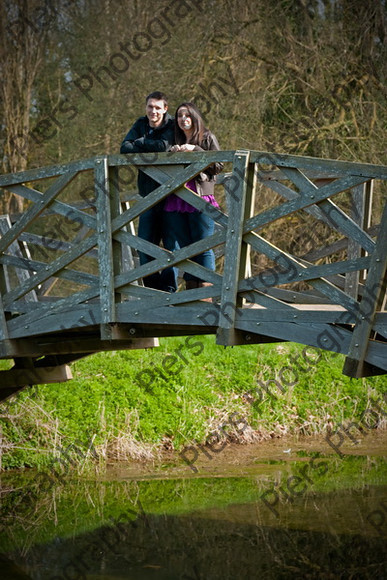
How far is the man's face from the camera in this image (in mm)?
6113

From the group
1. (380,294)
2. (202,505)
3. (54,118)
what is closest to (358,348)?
(380,294)

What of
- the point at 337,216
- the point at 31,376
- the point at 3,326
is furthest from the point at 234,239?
the point at 31,376

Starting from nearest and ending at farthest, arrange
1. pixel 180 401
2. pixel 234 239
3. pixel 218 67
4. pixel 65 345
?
pixel 234 239 → pixel 65 345 → pixel 180 401 → pixel 218 67

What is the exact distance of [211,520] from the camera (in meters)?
8.11

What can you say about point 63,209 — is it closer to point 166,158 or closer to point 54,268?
point 54,268

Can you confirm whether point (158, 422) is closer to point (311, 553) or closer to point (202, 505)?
point (202, 505)

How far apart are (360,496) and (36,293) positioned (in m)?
3.65

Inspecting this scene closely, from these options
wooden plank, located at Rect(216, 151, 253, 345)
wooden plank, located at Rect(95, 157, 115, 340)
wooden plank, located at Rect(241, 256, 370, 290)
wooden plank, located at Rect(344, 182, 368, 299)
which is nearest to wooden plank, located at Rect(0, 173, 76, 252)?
wooden plank, located at Rect(95, 157, 115, 340)

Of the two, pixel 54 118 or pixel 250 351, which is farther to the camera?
pixel 54 118

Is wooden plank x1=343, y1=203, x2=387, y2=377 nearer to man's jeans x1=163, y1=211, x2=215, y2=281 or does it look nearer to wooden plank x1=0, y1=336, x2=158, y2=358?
man's jeans x1=163, y1=211, x2=215, y2=281

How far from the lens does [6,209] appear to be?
1465 cm

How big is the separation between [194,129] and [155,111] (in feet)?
0.96

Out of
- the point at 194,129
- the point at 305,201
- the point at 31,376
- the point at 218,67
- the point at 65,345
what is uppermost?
the point at 218,67

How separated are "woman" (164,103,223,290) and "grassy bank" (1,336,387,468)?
13.2 ft
